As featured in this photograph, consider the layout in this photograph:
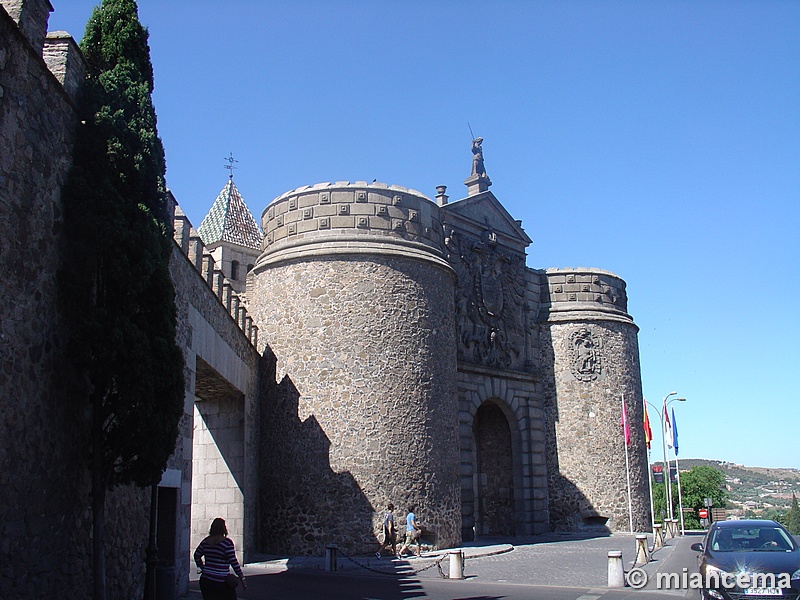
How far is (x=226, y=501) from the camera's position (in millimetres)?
17438

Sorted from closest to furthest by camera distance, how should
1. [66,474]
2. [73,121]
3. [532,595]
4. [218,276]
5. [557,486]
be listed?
[66,474], [73,121], [532,595], [218,276], [557,486]

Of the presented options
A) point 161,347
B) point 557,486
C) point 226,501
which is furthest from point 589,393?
point 161,347

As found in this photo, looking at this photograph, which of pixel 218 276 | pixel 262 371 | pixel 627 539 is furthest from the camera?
pixel 627 539

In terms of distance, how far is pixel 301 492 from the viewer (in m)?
17.8

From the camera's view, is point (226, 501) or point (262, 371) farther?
point (262, 371)

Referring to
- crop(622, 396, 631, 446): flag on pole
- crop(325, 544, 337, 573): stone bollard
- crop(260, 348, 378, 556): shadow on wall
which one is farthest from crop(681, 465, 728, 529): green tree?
crop(325, 544, 337, 573): stone bollard

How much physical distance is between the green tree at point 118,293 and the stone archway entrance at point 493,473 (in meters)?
16.8

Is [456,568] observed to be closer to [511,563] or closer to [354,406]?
[511,563]

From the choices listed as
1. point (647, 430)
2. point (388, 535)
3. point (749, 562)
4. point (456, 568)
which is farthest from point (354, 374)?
point (647, 430)

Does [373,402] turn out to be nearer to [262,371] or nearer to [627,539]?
[262,371]

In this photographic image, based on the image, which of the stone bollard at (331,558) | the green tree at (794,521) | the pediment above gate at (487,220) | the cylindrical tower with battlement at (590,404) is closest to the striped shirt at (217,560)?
the stone bollard at (331,558)

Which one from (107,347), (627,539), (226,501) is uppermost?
(107,347)

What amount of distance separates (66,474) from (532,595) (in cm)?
685

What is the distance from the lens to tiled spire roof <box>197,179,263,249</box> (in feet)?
105
